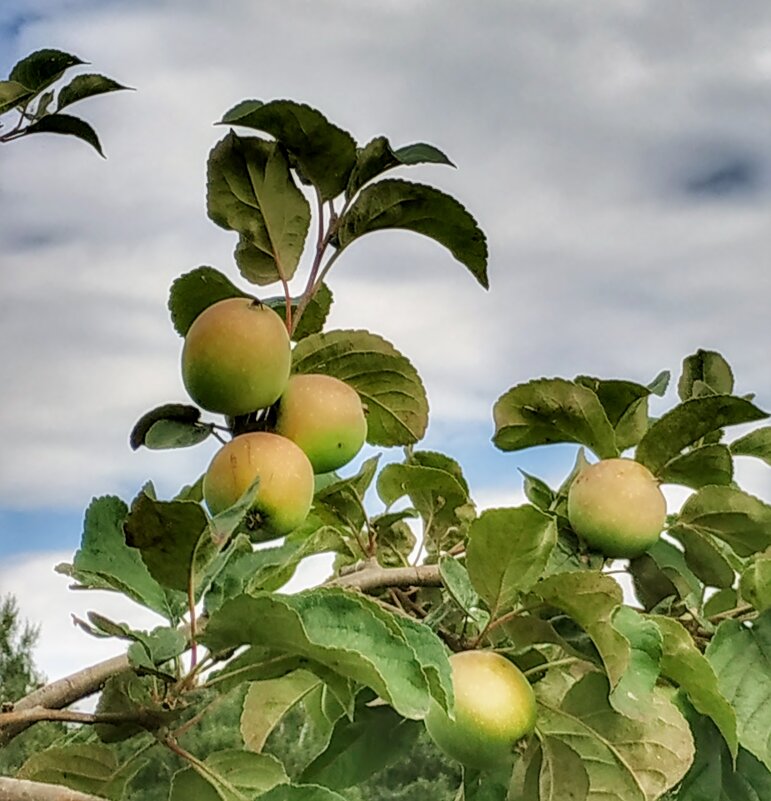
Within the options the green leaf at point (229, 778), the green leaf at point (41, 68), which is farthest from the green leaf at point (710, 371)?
the green leaf at point (41, 68)

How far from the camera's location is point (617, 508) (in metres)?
0.76

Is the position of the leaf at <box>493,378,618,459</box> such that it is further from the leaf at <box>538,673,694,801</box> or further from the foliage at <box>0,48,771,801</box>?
the leaf at <box>538,673,694,801</box>

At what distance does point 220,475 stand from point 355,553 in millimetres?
275

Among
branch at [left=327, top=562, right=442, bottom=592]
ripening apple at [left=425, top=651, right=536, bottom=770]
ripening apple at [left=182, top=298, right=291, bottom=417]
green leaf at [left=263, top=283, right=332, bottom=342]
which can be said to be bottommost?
ripening apple at [left=425, top=651, right=536, bottom=770]

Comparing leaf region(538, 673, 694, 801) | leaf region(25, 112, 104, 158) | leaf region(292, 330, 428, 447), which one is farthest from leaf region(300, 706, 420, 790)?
leaf region(25, 112, 104, 158)

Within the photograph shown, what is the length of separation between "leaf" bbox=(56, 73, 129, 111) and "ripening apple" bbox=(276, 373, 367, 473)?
0.45m

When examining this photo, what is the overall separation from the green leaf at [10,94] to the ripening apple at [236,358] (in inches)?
17.3

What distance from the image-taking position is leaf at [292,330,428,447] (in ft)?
2.54

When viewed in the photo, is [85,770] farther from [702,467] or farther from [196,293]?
[702,467]

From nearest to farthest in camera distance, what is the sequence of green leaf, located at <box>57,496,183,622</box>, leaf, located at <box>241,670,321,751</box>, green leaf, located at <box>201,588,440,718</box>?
green leaf, located at <box>201,588,440,718</box>, green leaf, located at <box>57,496,183,622</box>, leaf, located at <box>241,670,321,751</box>

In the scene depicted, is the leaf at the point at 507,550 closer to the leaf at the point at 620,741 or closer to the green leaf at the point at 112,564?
the leaf at the point at 620,741

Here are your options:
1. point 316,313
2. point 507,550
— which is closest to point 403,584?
point 507,550

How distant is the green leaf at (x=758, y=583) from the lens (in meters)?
0.74

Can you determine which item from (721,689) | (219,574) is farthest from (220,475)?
(721,689)
